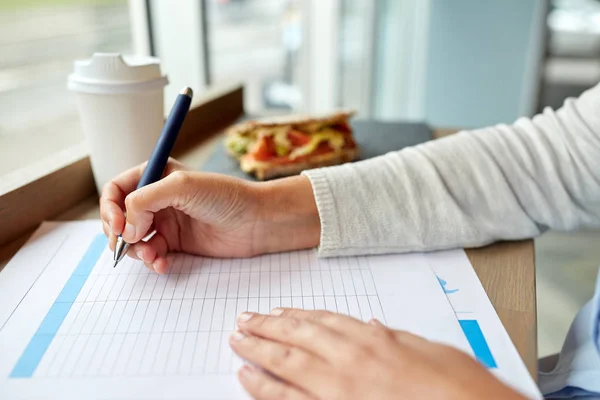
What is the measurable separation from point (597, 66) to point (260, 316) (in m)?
2.48

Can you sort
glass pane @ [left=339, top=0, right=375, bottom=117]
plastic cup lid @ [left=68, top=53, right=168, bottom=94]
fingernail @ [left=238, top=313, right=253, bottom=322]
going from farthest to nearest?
glass pane @ [left=339, top=0, right=375, bottom=117] < plastic cup lid @ [left=68, top=53, right=168, bottom=94] < fingernail @ [left=238, top=313, right=253, bottom=322]

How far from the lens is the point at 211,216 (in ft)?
1.91

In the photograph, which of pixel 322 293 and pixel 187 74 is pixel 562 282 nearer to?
pixel 187 74

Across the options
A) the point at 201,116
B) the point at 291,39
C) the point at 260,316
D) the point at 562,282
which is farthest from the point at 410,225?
the point at 291,39

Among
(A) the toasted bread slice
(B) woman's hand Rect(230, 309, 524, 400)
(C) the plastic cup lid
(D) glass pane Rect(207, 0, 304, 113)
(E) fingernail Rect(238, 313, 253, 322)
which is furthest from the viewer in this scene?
(D) glass pane Rect(207, 0, 304, 113)

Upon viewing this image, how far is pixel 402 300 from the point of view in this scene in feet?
1.64

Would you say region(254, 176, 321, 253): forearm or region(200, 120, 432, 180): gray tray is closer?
region(254, 176, 321, 253): forearm

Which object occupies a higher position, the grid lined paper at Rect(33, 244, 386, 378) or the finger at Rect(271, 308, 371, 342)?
the finger at Rect(271, 308, 371, 342)

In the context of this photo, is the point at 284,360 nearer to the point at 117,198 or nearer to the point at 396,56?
the point at 117,198

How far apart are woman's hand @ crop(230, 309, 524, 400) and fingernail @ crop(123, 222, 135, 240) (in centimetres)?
18

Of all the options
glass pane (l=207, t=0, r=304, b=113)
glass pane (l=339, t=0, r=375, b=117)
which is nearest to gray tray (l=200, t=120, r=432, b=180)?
glass pane (l=339, t=0, r=375, b=117)

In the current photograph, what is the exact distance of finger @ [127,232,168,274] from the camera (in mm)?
552

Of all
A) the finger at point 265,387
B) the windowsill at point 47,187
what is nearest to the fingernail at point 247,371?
the finger at point 265,387

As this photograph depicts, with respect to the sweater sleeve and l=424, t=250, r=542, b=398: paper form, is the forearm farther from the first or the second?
l=424, t=250, r=542, b=398: paper form
